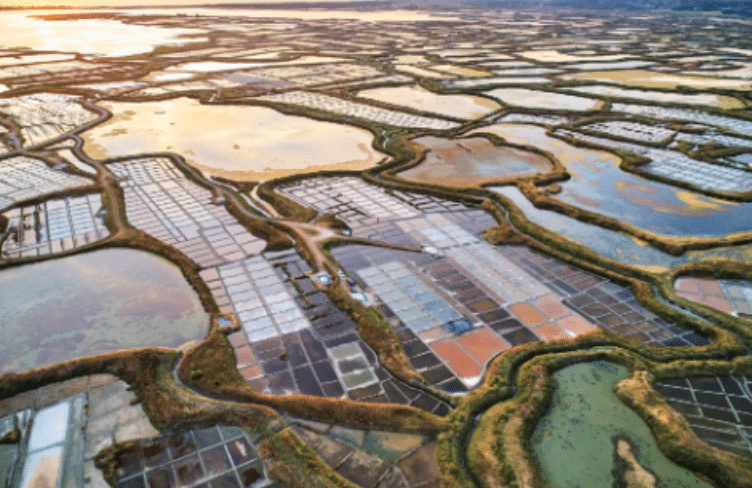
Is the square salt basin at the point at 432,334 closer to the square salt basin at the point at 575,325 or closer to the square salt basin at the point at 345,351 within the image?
the square salt basin at the point at 345,351

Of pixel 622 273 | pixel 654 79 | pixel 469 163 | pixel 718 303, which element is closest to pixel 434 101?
pixel 469 163

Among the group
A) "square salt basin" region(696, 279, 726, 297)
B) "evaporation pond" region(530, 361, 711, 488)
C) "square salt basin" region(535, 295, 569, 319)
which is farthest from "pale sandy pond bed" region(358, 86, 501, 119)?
"evaporation pond" region(530, 361, 711, 488)

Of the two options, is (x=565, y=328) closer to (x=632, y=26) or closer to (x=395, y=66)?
(x=395, y=66)

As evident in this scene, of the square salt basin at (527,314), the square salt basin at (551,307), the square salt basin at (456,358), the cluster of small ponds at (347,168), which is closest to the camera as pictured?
the cluster of small ponds at (347,168)

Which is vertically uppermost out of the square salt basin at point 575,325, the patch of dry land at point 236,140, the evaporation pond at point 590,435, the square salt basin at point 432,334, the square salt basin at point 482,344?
the evaporation pond at point 590,435

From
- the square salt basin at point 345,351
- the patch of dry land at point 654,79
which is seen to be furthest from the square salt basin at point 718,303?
the patch of dry land at point 654,79

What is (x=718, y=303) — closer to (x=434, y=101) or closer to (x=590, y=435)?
(x=590, y=435)

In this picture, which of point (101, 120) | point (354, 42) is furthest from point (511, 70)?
point (101, 120)

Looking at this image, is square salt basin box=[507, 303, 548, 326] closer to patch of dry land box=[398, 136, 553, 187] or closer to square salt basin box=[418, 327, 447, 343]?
square salt basin box=[418, 327, 447, 343]

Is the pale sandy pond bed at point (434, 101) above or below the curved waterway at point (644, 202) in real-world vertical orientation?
below
